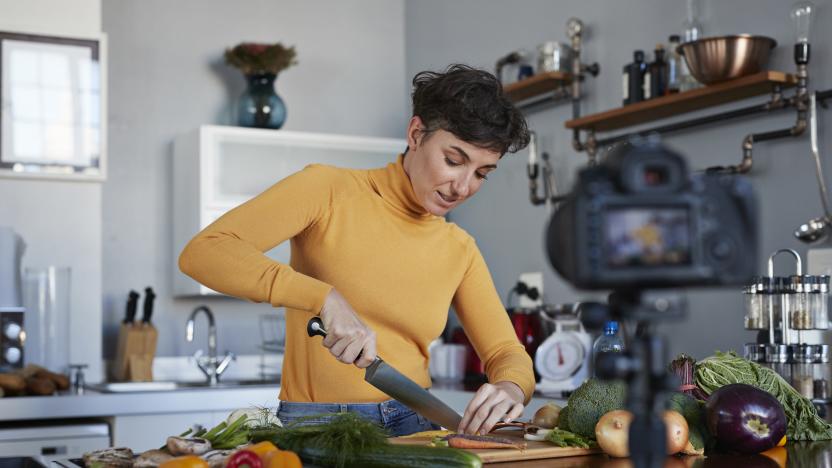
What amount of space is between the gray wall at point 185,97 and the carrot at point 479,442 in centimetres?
304

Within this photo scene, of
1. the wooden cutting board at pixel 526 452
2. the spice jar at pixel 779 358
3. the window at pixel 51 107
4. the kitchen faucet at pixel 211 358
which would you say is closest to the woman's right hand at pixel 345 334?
the wooden cutting board at pixel 526 452

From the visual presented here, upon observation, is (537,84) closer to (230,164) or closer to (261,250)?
(230,164)

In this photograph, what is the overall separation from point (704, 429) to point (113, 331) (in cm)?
314

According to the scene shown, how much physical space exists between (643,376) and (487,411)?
0.92 meters

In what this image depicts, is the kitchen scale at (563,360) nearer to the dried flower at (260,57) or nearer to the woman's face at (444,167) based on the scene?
the woman's face at (444,167)

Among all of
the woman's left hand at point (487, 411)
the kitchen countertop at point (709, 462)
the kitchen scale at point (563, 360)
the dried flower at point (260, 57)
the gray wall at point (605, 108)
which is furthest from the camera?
the dried flower at point (260, 57)

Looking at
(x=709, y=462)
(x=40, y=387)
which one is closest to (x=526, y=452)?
(x=709, y=462)

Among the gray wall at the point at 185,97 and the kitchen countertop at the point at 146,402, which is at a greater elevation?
the gray wall at the point at 185,97

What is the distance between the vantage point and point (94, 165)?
3.92m

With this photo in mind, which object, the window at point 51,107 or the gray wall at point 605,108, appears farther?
the window at point 51,107

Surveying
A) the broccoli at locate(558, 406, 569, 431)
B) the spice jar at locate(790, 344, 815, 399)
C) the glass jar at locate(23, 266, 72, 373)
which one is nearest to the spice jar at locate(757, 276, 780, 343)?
the spice jar at locate(790, 344, 815, 399)

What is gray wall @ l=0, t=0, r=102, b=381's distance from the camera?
3.85 metres

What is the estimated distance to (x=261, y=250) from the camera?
1.79 metres

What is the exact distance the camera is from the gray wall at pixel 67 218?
385 centimetres
